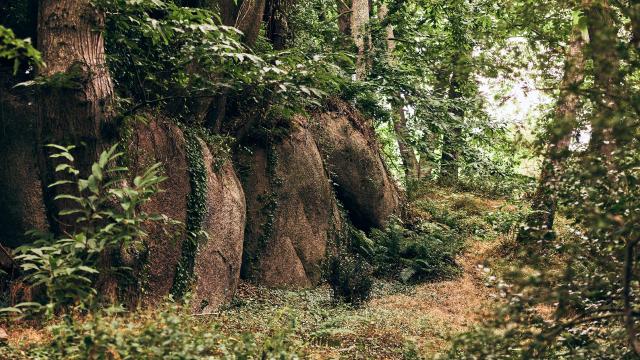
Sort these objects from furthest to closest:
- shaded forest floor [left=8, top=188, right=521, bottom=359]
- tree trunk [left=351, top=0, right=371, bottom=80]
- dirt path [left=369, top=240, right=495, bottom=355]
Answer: tree trunk [left=351, top=0, right=371, bottom=80] → dirt path [left=369, top=240, right=495, bottom=355] → shaded forest floor [left=8, top=188, right=521, bottom=359]

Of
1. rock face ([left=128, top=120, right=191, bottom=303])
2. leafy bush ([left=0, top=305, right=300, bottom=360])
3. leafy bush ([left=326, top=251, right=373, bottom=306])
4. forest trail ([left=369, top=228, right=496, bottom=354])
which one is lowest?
forest trail ([left=369, top=228, right=496, bottom=354])

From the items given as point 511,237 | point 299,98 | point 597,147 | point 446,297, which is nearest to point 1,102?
point 299,98

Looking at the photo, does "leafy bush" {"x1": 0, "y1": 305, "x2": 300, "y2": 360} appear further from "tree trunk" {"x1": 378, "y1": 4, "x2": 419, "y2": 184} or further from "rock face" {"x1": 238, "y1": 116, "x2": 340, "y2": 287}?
"tree trunk" {"x1": 378, "y1": 4, "x2": 419, "y2": 184}

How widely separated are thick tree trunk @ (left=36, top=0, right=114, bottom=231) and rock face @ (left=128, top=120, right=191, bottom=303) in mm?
1425

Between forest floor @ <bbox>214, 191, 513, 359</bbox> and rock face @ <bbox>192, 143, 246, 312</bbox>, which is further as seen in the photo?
rock face @ <bbox>192, 143, 246, 312</bbox>

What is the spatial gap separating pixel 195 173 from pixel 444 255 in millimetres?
7962

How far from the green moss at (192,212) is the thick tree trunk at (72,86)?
2.43 m

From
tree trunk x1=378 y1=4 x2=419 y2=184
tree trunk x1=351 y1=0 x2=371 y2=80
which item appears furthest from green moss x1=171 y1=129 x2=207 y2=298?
tree trunk x1=378 y1=4 x2=419 y2=184

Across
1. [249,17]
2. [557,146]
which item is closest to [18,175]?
[249,17]

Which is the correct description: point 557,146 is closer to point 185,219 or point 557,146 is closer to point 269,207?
point 185,219

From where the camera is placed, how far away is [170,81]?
10.2m

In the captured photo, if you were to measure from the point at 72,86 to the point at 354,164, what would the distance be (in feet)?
33.0

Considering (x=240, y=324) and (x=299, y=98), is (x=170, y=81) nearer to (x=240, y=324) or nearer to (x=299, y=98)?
(x=299, y=98)

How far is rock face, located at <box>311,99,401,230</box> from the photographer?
1616cm
